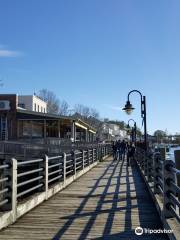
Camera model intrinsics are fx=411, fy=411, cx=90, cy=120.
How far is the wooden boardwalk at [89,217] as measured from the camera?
7.42 meters

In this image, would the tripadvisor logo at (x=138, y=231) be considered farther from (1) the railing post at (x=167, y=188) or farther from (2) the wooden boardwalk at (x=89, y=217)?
(1) the railing post at (x=167, y=188)

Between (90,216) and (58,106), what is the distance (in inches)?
4250

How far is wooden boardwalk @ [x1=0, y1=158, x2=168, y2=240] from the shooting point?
7.42 meters

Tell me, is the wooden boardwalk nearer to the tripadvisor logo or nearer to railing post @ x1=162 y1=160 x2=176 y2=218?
the tripadvisor logo

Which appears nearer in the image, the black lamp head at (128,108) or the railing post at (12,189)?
the railing post at (12,189)

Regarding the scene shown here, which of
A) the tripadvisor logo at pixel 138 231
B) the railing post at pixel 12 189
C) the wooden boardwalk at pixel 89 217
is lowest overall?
the tripadvisor logo at pixel 138 231

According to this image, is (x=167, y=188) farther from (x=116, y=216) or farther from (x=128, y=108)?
(x=128, y=108)

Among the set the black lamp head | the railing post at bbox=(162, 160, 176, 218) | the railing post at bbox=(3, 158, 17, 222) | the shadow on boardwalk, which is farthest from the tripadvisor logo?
the black lamp head

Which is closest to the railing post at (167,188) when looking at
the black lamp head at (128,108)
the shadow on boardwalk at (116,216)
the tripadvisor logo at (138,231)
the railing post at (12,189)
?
the shadow on boardwalk at (116,216)

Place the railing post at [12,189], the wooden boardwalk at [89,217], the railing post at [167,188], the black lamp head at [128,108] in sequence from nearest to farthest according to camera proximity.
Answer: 1. the wooden boardwalk at [89,217]
2. the railing post at [167,188]
3. the railing post at [12,189]
4. the black lamp head at [128,108]

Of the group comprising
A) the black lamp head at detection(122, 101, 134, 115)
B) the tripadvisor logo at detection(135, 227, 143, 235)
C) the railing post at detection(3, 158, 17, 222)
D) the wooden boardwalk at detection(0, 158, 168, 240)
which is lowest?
the tripadvisor logo at detection(135, 227, 143, 235)

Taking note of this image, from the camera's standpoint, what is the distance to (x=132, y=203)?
11070 millimetres

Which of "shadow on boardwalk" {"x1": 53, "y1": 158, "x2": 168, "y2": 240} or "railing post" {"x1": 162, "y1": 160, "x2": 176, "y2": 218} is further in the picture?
"railing post" {"x1": 162, "y1": 160, "x2": 176, "y2": 218}

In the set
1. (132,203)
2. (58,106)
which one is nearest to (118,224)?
(132,203)
